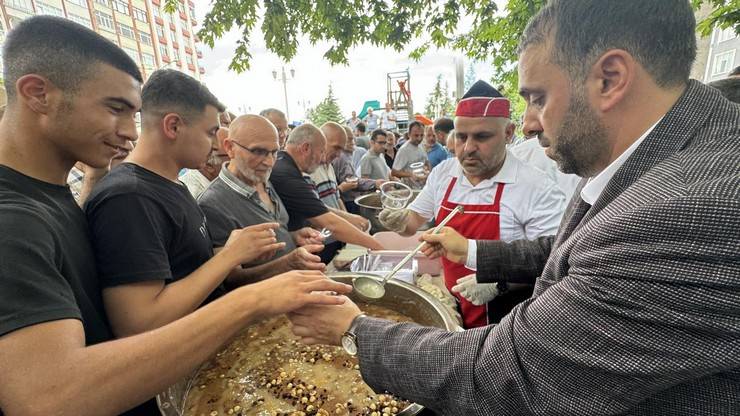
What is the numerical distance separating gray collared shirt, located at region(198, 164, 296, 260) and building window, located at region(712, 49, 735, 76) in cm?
2840

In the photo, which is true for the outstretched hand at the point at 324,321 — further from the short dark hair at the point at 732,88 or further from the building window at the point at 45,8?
the building window at the point at 45,8

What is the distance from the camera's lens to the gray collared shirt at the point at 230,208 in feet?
7.28

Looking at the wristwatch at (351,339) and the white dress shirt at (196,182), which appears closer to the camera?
the wristwatch at (351,339)

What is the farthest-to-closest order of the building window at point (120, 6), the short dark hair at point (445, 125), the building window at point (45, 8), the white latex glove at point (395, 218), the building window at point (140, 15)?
the building window at point (140, 15), the building window at point (120, 6), the building window at point (45, 8), the short dark hair at point (445, 125), the white latex glove at point (395, 218)

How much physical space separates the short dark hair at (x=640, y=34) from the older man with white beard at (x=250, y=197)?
5.92ft

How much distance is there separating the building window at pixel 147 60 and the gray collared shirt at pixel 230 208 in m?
39.0

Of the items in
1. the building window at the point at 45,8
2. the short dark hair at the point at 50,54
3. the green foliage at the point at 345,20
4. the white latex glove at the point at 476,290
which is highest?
the building window at the point at 45,8

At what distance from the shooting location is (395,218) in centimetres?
298

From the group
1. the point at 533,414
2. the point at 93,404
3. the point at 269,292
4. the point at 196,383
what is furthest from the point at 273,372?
the point at 533,414

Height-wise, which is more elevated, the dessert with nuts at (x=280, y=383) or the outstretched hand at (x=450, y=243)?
the outstretched hand at (x=450, y=243)

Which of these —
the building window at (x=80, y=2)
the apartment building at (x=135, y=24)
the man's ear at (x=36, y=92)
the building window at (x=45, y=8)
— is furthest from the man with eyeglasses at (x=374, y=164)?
the building window at (x=80, y=2)

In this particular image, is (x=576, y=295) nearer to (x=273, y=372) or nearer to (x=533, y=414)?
(x=533, y=414)

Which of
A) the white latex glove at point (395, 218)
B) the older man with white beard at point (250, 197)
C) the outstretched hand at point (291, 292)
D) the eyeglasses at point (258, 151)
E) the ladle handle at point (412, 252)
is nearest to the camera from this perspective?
the outstretched hand at point (291, 292)

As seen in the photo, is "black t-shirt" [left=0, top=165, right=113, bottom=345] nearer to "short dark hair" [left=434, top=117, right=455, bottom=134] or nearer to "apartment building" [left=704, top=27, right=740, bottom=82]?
"short dark hair" [left=434, top=117, right=455, bottom=134]
